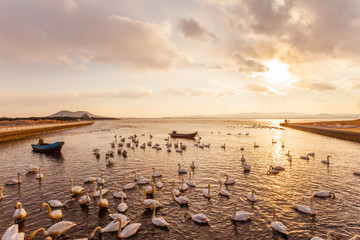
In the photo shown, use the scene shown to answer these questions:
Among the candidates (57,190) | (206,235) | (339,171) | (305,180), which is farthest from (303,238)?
(57,190)

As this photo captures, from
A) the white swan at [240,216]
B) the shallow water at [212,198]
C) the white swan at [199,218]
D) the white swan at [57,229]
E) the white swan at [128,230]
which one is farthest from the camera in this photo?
the white swan at [240,216]

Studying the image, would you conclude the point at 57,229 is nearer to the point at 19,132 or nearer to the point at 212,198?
the point at 212,198

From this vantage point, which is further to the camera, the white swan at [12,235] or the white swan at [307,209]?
the white swan at [307,209]

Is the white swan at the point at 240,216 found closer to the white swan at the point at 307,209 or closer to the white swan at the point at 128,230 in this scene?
the white swan at the point at 307,209

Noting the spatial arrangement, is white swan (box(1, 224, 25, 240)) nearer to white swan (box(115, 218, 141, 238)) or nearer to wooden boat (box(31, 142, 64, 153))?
white swan (box(115, 218, 141, 238))

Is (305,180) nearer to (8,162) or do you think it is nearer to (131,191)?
(131,191)

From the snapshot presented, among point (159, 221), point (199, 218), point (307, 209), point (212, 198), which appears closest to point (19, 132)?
point (159, 221)

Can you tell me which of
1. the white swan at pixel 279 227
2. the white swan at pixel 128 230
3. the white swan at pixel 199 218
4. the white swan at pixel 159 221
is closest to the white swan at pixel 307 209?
the white swan at pixel 279 227

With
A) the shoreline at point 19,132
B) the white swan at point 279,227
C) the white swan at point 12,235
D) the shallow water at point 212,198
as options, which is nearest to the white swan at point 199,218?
the shallow water at point 212,198

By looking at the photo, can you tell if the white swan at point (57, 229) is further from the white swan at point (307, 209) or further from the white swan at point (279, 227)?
the white swan at point (307, 209)

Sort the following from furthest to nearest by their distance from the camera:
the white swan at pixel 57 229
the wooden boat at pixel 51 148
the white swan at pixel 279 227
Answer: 1. the wooden boat at pixel 51 148
2. the white swan at pixel 279 227
3. the white swan at pixel 57 229

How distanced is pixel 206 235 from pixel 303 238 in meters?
5.19

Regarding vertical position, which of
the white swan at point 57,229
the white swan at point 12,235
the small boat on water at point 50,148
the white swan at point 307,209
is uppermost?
the small boat on water at point 50,148

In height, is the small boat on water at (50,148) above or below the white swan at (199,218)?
above
